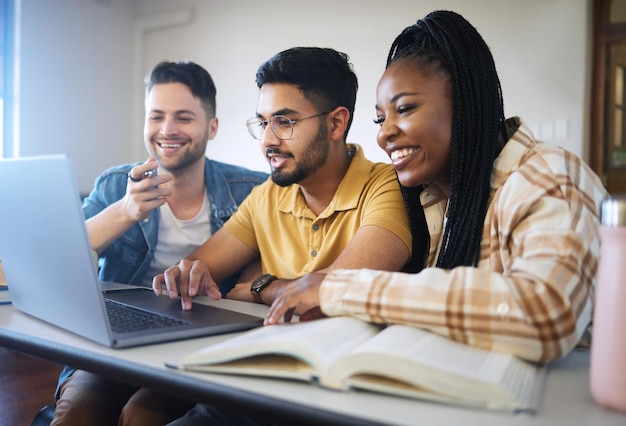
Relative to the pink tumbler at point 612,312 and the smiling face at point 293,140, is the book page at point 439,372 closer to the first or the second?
the pink tumbler at point 612,312

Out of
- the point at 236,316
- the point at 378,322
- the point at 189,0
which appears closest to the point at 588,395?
the point at 378,322

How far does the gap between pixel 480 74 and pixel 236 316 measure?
0.60 meters

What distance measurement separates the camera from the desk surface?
0.59m

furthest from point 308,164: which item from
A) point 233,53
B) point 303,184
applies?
point 233,53

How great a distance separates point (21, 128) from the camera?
4859 mm

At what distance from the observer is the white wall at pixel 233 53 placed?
404cm

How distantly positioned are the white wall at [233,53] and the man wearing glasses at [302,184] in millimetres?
2810

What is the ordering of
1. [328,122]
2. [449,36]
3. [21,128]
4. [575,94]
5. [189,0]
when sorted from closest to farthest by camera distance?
[449,36] → [328,122] → [575,94] → [21,128] → [189,0]

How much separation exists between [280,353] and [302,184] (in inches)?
34.9

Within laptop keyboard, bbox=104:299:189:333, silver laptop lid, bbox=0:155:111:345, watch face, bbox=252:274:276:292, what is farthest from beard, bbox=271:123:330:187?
silver laptop lid, bbox=0:155:111:345

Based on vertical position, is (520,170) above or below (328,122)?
below

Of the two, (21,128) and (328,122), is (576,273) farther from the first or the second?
(21,128)

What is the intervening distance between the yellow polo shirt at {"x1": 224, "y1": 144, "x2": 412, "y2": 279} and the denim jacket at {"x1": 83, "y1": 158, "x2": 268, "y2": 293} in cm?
19

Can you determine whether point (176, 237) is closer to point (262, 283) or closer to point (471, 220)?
point (262, 283)
